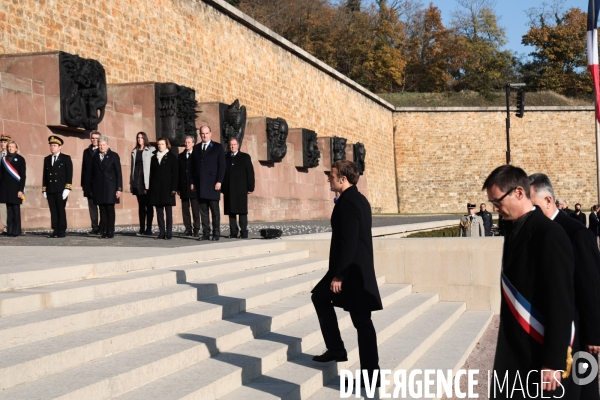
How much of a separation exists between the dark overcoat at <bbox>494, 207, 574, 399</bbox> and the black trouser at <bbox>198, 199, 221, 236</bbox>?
8.25 metres

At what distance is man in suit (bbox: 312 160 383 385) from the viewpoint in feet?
17.7

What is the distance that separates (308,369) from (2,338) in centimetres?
224

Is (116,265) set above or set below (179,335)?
above

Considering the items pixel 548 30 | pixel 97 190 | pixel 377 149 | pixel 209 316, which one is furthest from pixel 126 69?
pixel 548 30

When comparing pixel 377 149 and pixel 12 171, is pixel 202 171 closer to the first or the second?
pixel 12 171

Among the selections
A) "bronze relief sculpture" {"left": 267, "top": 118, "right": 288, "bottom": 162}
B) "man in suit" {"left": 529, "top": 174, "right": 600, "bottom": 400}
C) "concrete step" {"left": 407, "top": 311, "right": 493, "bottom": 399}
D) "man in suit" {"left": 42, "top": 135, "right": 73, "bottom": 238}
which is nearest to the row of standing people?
"man in suit" {"left": 42, "top": 135, "right": 73, "bottom": 238}

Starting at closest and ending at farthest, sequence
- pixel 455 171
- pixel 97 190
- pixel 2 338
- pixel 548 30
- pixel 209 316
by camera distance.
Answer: pixel 2 338 → pixel 209 316 → pixel 97 190 → pixel 455 171 → pixel 548 30

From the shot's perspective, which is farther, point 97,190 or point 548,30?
point 548,30

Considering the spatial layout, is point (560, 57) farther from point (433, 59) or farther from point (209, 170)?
point (209, 170)

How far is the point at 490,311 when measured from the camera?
35.1 feet

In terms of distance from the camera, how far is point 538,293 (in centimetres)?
324

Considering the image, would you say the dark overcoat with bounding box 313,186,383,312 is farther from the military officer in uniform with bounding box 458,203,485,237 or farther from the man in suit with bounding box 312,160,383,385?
the military officer in uniform with bounding box 458,203,485,237

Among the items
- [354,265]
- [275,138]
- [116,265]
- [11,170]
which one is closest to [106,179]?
[11,170]

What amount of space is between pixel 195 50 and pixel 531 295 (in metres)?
20.4
